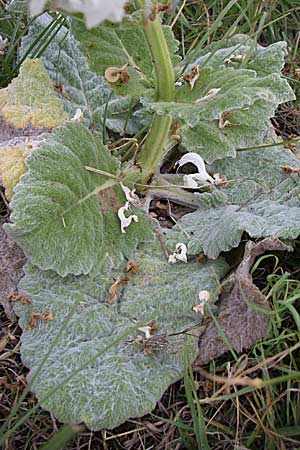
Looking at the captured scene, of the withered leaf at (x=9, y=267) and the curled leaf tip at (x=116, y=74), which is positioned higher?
the curled leaf tip at (x=116, y=74)

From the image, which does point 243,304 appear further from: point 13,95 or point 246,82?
point 13,95

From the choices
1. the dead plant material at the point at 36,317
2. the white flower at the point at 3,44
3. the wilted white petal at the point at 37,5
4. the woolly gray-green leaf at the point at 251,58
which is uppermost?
the wilted white petal at the point at 37,5

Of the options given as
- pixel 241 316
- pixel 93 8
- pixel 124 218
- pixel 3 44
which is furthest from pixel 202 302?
pixel 3 44

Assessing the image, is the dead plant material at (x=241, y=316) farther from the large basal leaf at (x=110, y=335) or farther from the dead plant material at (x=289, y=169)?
the dead plant material at (x=289, y=169)

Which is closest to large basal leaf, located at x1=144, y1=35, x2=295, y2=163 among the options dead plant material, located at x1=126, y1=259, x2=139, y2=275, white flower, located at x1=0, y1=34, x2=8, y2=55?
dead plant material, located at x1=126, y1=259, x2=139, y2=275

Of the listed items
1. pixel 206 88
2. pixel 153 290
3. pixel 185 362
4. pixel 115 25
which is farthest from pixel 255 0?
pixel 185 362

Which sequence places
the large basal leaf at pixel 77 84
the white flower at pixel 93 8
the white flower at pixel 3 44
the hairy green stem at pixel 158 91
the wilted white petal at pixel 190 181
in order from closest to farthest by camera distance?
the white flower at pixel 93 8 → the hairy green stem at pixel 158 91 → the wilted white petal at pixel 190 181 → the large basal leaf at pixel 77 84 → the white flower at pixel 3 44

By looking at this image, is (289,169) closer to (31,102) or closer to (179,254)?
(179,254)

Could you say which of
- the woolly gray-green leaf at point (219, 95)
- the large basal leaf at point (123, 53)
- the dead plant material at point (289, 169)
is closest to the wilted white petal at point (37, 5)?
the large basal leaf at point (123, 53)
